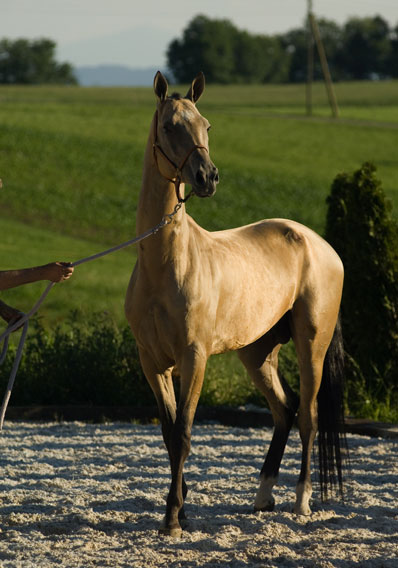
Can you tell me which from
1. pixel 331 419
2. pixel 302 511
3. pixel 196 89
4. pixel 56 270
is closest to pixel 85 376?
pixel 331 419

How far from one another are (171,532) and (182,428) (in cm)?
58

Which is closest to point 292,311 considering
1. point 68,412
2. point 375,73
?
point 68,412

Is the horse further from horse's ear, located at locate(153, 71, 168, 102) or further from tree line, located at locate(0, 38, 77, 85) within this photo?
tree line, located at locate(0, 38, 77, 85)

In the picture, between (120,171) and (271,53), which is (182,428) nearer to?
(120,171)

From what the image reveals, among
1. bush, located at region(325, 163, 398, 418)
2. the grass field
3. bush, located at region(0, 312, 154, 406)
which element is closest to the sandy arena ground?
bush, located at region(0, 312, 154, 406)

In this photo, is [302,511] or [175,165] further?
[302,511]

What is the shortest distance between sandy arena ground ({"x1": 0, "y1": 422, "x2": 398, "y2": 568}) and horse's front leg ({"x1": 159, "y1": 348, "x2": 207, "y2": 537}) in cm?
12

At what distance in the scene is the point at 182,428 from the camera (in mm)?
4480

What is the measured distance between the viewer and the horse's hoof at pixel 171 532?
4.54 meters

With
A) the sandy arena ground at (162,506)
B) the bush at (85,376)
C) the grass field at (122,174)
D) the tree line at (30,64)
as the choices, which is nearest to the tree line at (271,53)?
the tree line at (30,64)

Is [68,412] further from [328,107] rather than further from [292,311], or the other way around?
[328,107]

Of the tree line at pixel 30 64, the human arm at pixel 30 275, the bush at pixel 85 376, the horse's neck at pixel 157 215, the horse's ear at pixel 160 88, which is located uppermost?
the tree line at pixel 30 64

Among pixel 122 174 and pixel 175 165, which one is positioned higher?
pixel 122 174

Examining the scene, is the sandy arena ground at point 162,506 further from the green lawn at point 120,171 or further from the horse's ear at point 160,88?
the green lawn at point 120,171
